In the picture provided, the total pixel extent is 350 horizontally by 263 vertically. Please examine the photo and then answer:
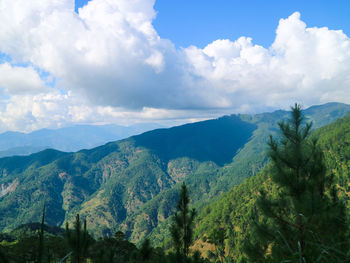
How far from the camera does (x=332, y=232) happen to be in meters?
10.7

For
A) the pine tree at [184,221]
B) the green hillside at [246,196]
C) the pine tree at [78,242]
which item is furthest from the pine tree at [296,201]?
the green hillside at [246,196]

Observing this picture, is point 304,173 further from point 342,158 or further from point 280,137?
point 342,158

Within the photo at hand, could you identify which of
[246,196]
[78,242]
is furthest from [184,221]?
[246,196]

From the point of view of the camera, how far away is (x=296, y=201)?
10.6 metres

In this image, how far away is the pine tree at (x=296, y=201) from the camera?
10117mm

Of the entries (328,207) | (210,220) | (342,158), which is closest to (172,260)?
(328,207)

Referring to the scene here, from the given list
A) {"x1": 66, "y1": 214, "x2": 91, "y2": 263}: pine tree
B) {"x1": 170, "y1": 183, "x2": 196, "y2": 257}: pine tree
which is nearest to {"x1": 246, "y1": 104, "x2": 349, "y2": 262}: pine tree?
{"x1": 170, "y1": 183, "x2": 196, "y2": 257}: pine tree

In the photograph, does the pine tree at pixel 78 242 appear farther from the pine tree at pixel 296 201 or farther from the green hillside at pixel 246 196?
the green hillside at pixel 246 196

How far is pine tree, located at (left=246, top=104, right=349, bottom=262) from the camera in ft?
33.2

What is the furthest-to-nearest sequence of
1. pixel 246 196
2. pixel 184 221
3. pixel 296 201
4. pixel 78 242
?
pixel 246 196
pixel 184 221
pixel 296 201
pixel 78 242

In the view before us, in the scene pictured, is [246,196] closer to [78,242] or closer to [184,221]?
[184,221]

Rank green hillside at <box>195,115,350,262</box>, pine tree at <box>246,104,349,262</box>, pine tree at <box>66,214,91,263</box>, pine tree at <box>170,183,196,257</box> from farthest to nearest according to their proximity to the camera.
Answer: green hillside at <box>195,115,350,262</box>, pine tree at <box>170,183,196,257</box>, pine tree at <box>246,104,349,262</box>, pine tree at <box>66,214,91,263</box>

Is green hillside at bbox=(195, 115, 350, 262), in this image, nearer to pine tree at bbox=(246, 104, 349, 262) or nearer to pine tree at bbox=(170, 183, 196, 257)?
pine tree at bbox=(170, 183, 196, 257)

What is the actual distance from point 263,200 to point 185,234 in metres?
8.04
